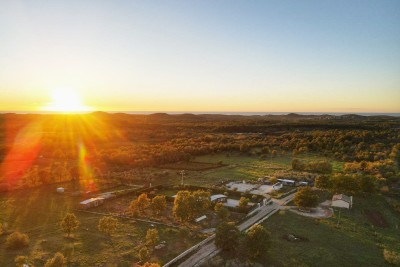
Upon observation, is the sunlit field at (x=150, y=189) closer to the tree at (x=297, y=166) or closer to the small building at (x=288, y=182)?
the tree at (x=297, y=166)

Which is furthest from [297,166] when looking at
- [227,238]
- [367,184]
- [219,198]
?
[227,238]

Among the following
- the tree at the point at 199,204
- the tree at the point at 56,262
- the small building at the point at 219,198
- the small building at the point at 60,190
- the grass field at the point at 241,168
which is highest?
the tree at the point at 199,204

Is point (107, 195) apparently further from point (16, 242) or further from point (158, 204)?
point (16, 242)

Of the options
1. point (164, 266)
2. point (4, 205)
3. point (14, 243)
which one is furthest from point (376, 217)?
point (4, 205)

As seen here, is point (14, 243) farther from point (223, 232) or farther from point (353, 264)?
point (353, 264)

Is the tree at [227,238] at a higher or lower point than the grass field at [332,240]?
higher

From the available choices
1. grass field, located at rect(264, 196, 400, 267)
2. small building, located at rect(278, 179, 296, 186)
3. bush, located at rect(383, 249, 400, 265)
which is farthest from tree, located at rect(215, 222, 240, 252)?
small building, located at rect(278, 179, 296, 186)

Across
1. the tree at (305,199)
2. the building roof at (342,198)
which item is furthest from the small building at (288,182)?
the tree at (305,199)
